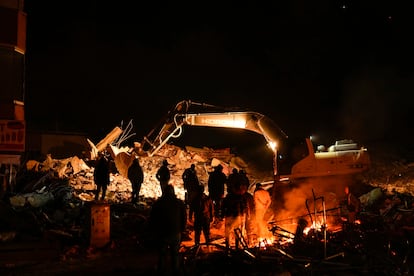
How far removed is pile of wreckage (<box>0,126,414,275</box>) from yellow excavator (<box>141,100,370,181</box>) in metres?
1.48

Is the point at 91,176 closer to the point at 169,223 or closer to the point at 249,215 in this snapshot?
the point at 249,215

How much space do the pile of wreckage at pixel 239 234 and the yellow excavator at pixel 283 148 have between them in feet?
4.84

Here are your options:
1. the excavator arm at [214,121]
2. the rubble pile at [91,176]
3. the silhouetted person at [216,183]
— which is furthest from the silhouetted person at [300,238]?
the rubble pile at [91,176]

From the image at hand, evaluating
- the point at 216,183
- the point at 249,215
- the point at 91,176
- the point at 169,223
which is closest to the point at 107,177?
the point at 216,183

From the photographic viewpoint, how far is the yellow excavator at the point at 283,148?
1731cm

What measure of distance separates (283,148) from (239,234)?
6.34 meters

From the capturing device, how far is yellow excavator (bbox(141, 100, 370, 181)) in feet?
56.8

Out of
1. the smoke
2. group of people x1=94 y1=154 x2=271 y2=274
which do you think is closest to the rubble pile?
group of people x1=94 y1=154 x2=271 y2=274

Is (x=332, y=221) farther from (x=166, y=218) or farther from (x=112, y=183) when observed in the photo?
(x=112, y=183)

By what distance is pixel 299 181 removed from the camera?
17.3 meters

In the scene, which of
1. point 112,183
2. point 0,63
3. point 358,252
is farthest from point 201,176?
point 358,252

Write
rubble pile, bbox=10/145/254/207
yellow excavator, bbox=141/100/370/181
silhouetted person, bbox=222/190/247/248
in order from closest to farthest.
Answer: silhouetted person, bbox=222/190/247/248, rubble pile, bbox=10/145/254/207, yellow excavator, bbox=141/100/370/181

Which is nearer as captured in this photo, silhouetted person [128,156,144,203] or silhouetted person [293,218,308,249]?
silhouetted person [293,218,308,249]

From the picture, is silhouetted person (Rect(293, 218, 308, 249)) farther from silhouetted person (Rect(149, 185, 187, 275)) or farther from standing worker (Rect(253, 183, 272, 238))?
silhouetted person (Rect(149, 185, 187, 275))
